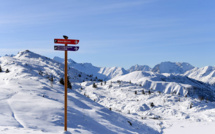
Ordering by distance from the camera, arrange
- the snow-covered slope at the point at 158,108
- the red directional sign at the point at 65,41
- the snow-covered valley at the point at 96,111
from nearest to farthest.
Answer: the red directional sign at the point at 65,41, the snow-covered valley at the point at 96,111, the snow-covered slope at the point at 158,108

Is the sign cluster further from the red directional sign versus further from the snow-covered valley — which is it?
the snow-covered valley

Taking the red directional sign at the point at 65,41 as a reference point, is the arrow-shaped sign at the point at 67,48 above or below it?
below

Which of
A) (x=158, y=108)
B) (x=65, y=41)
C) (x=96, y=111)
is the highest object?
(x=65, y=41)

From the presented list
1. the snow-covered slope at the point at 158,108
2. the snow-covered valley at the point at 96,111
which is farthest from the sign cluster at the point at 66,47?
the snow-covered slope at the point at 158,108

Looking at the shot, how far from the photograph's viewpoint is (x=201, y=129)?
18297 mm

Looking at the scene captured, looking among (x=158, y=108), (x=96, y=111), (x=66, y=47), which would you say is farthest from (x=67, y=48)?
(x=158, y=108)

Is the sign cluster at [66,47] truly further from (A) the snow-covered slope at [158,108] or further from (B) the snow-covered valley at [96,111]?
(A) the snow-covered slope at [158,108]

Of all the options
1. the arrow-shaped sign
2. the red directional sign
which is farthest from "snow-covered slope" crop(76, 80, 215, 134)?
the red directional sign

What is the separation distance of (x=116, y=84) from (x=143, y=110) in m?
12.5

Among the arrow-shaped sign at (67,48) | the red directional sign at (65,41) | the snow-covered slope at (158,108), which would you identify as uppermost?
the red directional sign at (65,41)

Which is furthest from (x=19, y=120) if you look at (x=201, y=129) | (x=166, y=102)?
(x=166, y=102)

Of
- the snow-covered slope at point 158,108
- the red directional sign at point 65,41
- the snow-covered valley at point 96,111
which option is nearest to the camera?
the red directional sign at point 65,41

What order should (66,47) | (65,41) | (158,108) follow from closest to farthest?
(65,41) < (66,47) < (158,108)

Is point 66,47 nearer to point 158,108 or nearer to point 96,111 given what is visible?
point 96,111
